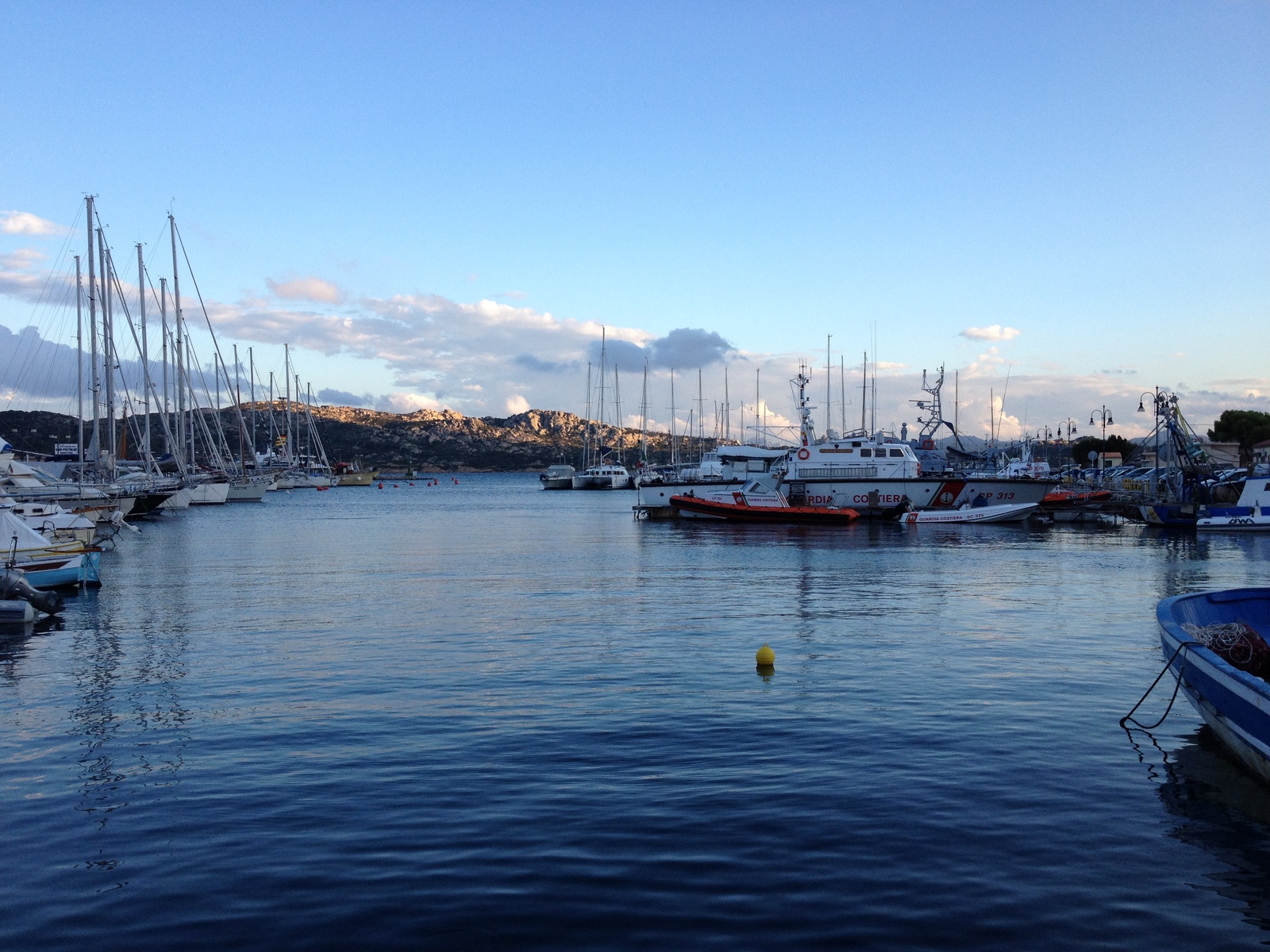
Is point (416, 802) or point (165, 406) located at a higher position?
point (165, 406)

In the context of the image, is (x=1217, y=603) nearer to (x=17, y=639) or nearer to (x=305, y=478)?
(x=17, y=639)

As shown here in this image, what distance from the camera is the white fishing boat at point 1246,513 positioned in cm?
4834

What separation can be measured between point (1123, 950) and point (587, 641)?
522 inches

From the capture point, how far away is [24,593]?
22500 mm

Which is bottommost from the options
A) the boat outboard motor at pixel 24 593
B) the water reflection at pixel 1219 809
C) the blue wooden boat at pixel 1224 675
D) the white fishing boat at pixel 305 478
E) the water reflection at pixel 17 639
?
the water reflection at pixel 17 639

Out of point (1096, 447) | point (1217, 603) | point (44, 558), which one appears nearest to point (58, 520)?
point (44, 558)

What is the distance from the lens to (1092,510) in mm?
61219

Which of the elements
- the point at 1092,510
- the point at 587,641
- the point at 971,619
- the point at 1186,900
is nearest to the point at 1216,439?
the point at 1092,510

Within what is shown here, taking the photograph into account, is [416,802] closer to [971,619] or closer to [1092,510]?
[971,619]

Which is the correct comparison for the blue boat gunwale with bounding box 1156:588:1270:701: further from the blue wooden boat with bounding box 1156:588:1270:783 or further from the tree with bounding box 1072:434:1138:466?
the tree with bounding box 1072:434:1138:466

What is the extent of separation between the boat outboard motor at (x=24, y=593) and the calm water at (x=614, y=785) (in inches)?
31.6

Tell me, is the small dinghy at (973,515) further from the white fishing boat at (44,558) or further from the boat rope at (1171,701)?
the boat rope at (1171,701)

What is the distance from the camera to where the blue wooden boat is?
9422 mm

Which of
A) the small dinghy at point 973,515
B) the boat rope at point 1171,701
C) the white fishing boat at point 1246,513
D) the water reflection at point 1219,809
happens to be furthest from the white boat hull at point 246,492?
the water reflection at point 1219,809
